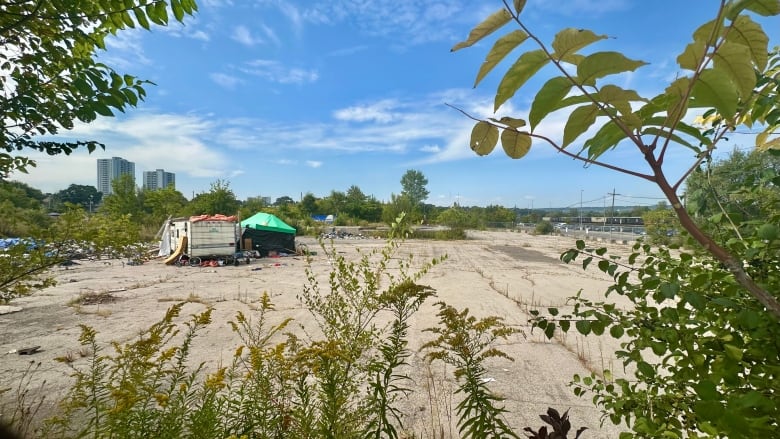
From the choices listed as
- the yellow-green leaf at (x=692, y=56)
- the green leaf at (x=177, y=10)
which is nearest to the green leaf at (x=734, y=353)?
the yellow-green leaf at (x=692, y=56)

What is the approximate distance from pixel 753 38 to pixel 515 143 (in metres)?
0.36

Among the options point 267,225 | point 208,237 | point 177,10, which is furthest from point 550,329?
point 267,225

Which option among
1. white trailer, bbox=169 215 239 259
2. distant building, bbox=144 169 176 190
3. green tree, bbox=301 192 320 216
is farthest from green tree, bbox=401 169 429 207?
white trailer, bbox=169 215 239 259

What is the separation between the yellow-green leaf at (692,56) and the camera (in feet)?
1.48

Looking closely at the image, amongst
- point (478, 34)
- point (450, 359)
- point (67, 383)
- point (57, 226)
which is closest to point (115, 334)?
point (67, 383)

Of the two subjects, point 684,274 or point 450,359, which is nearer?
point 684,274

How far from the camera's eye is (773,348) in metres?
0.89

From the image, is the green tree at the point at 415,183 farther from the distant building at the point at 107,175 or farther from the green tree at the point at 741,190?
the green tree at the point at 741,190

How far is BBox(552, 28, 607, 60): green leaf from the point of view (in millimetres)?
480

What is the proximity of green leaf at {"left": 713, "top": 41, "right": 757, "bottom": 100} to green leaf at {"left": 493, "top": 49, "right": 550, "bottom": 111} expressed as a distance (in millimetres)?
221

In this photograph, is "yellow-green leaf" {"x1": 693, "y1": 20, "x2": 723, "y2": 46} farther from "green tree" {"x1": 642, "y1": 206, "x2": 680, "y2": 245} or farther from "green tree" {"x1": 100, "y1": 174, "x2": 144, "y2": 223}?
"green tree" {"x1": 100, "y1": 174, "x2": 144, "y2": 223}

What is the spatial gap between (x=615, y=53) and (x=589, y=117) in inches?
4.2

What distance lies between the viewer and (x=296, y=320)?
6.06m

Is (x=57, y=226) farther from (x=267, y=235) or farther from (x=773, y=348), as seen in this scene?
(x=267, y=235)
